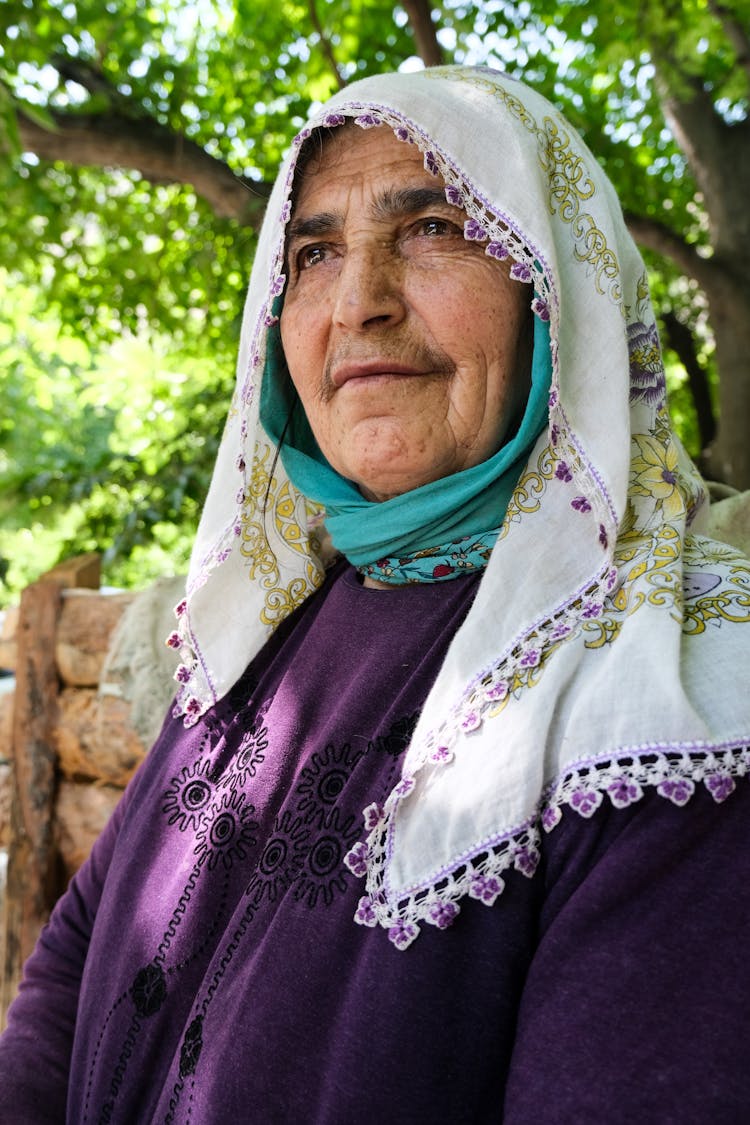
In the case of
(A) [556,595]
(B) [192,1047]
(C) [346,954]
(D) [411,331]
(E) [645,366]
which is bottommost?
(B) [192,1047]

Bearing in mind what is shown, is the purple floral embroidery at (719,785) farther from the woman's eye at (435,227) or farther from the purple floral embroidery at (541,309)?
the woman's eye at (435,227)

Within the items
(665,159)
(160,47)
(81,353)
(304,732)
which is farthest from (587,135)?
(304,732)

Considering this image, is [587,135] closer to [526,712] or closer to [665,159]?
[665,159]

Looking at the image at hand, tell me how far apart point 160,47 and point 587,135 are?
252cm

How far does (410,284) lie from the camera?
144 cm

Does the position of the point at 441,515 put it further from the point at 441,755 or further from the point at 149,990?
the point at 149,990

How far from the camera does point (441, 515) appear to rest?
143 centimetres

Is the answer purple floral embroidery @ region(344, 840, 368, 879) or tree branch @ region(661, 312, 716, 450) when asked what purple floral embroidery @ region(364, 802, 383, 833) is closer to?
purple floral embroidery @ region(344, 840, 368, 879)

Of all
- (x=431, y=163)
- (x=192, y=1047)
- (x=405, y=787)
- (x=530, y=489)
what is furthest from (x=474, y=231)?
(x=192, y=1047)

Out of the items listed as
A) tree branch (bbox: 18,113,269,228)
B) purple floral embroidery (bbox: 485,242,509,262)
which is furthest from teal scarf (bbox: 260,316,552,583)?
tree branch (bbox: 18,113,269,228)

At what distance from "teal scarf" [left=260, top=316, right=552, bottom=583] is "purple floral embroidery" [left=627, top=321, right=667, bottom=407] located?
14 centimetres

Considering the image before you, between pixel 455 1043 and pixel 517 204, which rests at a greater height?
pixel 517 204

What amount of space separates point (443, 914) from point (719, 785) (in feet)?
1.09

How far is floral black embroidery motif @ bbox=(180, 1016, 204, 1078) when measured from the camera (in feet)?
4.00
